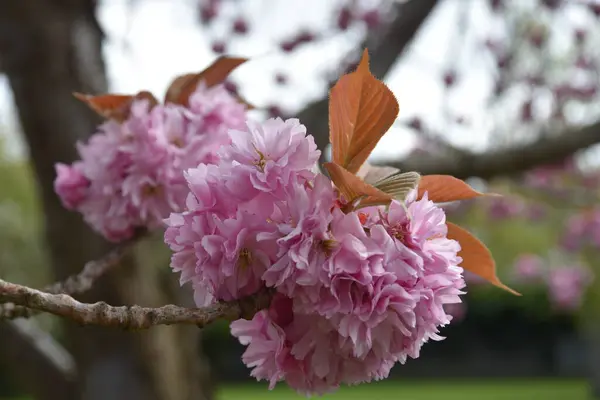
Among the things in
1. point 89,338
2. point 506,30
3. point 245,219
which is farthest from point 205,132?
point 506,30

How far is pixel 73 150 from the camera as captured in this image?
103 inches

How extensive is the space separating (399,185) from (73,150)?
82.1 inches

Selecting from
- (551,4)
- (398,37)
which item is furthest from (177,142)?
(551,4)

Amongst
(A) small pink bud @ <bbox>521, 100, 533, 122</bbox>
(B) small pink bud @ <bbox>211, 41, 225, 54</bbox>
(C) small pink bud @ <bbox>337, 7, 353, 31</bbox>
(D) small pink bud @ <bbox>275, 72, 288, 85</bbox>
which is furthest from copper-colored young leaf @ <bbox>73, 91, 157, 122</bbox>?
(A) small pink bud @ <bbox>521, 100, 533, 122</bbox>

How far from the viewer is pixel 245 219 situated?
2.45 feet

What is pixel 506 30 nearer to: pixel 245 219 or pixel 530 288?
pixel 245 219

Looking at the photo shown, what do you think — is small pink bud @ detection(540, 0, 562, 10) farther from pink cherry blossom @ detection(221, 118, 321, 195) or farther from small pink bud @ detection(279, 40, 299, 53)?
pink cherry blossom @ detection(221, 118, 321, 195)

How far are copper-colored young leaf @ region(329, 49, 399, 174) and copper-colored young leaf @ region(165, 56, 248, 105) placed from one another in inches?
16.6

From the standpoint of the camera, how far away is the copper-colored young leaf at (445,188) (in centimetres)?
86

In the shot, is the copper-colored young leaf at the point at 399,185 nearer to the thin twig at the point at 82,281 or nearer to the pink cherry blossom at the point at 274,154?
the pink cherry blossom at the point at 274,154

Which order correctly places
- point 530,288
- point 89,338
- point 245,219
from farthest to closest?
1. point 530,288
2. point 89,338
3. point 245,219

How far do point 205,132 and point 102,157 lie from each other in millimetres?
190

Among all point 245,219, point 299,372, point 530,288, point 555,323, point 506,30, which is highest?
point 245,219

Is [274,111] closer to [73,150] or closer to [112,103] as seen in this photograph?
[73,150]
